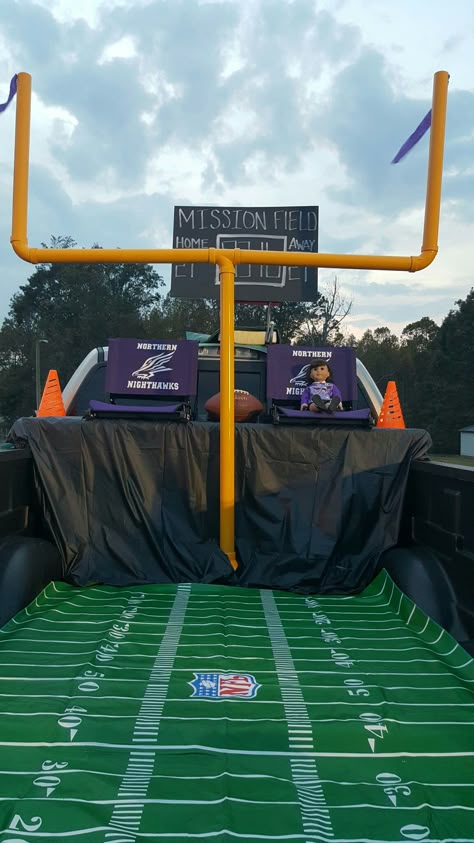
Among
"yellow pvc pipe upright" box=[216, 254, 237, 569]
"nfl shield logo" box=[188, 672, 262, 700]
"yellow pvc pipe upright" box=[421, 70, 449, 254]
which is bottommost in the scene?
"nfl shield logo" box=[188, 672, 262, 700]

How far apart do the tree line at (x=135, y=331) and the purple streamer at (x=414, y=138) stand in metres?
36.8

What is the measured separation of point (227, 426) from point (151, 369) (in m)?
1.63

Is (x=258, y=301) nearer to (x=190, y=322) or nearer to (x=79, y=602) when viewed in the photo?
(x=79, y=602)

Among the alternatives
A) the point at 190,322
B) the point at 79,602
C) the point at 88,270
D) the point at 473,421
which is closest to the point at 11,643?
the point at 79,602

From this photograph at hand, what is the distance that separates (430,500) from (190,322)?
46.7m

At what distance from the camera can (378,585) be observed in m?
4.69

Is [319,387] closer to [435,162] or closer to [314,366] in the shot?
[314,366]

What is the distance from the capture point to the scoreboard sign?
7.97 metres

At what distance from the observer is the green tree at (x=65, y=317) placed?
173 ft

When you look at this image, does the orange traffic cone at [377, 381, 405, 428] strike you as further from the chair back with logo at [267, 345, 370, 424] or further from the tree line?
the tree line

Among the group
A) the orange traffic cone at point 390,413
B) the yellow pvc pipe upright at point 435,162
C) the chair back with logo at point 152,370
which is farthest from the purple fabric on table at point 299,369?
the yellow pvc pipe upright at point 435,162

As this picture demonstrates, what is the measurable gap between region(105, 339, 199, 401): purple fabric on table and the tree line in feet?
118

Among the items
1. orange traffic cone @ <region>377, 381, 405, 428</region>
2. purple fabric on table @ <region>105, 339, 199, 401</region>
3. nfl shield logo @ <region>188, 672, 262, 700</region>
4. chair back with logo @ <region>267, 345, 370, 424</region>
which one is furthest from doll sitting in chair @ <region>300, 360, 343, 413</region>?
nfl shield logo @ <region>188, 672, 262, 700</region>

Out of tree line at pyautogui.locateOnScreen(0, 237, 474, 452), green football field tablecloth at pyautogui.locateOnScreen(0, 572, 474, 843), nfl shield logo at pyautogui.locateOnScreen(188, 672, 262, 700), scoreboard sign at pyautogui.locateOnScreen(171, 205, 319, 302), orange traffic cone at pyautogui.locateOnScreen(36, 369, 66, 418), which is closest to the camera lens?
green football field tablecloth at pyautogui.locateOnScreen(0, 572, 474, 843)
